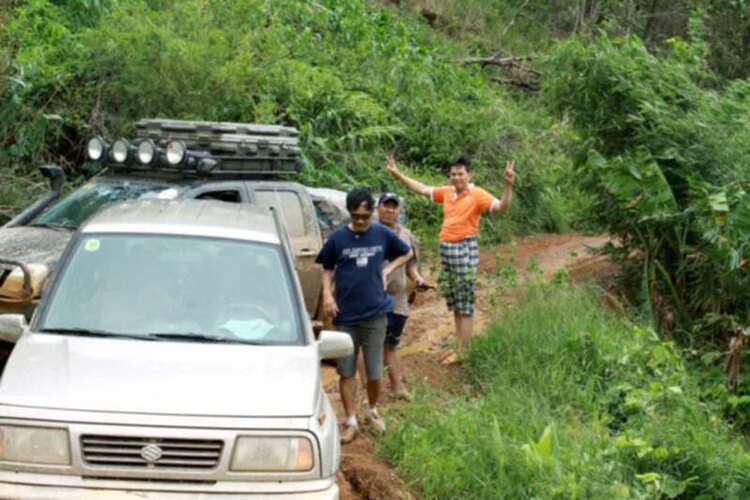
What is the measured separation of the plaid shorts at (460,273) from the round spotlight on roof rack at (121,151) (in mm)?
2843

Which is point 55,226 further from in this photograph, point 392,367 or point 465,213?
point 465,213

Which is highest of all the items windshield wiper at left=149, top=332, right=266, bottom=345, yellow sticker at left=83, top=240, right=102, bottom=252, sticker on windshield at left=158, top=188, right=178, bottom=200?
yellow sticker at left=83, top=240, right=102, bottom=252

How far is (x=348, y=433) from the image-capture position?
7777 millimetres

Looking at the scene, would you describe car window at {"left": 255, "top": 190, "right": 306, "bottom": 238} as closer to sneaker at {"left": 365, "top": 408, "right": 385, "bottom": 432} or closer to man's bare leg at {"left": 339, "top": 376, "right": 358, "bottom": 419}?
sneaker at {"left": 365, "top": 408, "right": 385, "bottom": 432}

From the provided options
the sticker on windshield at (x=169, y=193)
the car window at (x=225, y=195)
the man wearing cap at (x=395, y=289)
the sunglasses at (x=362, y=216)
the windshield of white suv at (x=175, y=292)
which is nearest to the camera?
the windshield of white suv at (x=175, y=292)

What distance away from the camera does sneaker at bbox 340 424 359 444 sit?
7.74m

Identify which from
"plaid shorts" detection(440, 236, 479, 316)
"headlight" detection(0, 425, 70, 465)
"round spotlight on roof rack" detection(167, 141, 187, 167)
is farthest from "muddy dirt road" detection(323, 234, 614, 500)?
"headlight" detection(0, 425, 70, 465)

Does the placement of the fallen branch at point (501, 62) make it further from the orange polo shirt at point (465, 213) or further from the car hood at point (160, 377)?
the car hood at point (160, 377)

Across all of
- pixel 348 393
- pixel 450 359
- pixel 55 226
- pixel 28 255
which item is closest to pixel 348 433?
pixel 348 393

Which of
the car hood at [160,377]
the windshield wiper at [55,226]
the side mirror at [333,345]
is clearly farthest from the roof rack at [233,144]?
the car hood at [160,377]

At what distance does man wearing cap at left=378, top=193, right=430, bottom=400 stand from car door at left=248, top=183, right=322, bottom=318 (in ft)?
5.06

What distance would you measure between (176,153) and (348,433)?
310 cm

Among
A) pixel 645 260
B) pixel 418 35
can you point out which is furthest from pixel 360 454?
pixel 418 35

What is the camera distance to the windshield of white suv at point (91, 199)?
31.2 feet
